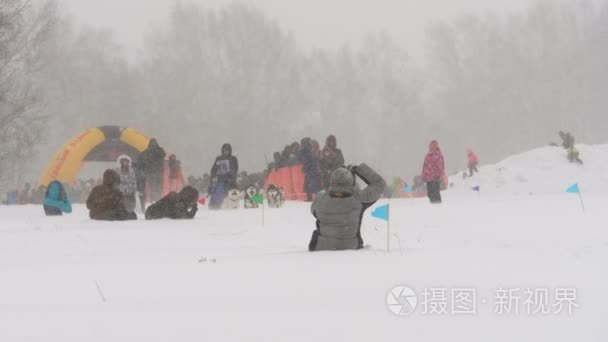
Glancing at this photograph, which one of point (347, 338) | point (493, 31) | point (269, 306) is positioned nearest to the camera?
point (347, 338)

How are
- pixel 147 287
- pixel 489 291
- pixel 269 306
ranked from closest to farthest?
pixel 269 306 → pixel 489 291 → pixel 147 287

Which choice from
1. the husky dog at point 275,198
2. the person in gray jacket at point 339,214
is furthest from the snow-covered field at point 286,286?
the husky dog at point 275,198

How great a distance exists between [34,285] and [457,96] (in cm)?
5499

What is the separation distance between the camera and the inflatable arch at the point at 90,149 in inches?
904

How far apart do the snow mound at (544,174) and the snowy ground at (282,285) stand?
16.0 metres

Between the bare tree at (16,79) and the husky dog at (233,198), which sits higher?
the bare tree at (16,79)

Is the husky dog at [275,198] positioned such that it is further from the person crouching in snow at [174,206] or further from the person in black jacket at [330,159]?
the person crouching in snow at [174,206]

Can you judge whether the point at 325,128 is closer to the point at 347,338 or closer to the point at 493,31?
the point at 493,31

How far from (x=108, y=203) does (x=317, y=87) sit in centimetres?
4870

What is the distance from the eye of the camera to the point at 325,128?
200 feet

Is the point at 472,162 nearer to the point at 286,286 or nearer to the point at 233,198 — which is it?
the point at 233,198

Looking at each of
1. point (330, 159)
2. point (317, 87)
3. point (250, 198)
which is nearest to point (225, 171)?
point (250, 198)

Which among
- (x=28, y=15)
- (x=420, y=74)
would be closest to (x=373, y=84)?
(x=420, y=74)

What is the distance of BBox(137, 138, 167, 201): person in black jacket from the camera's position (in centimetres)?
1661
